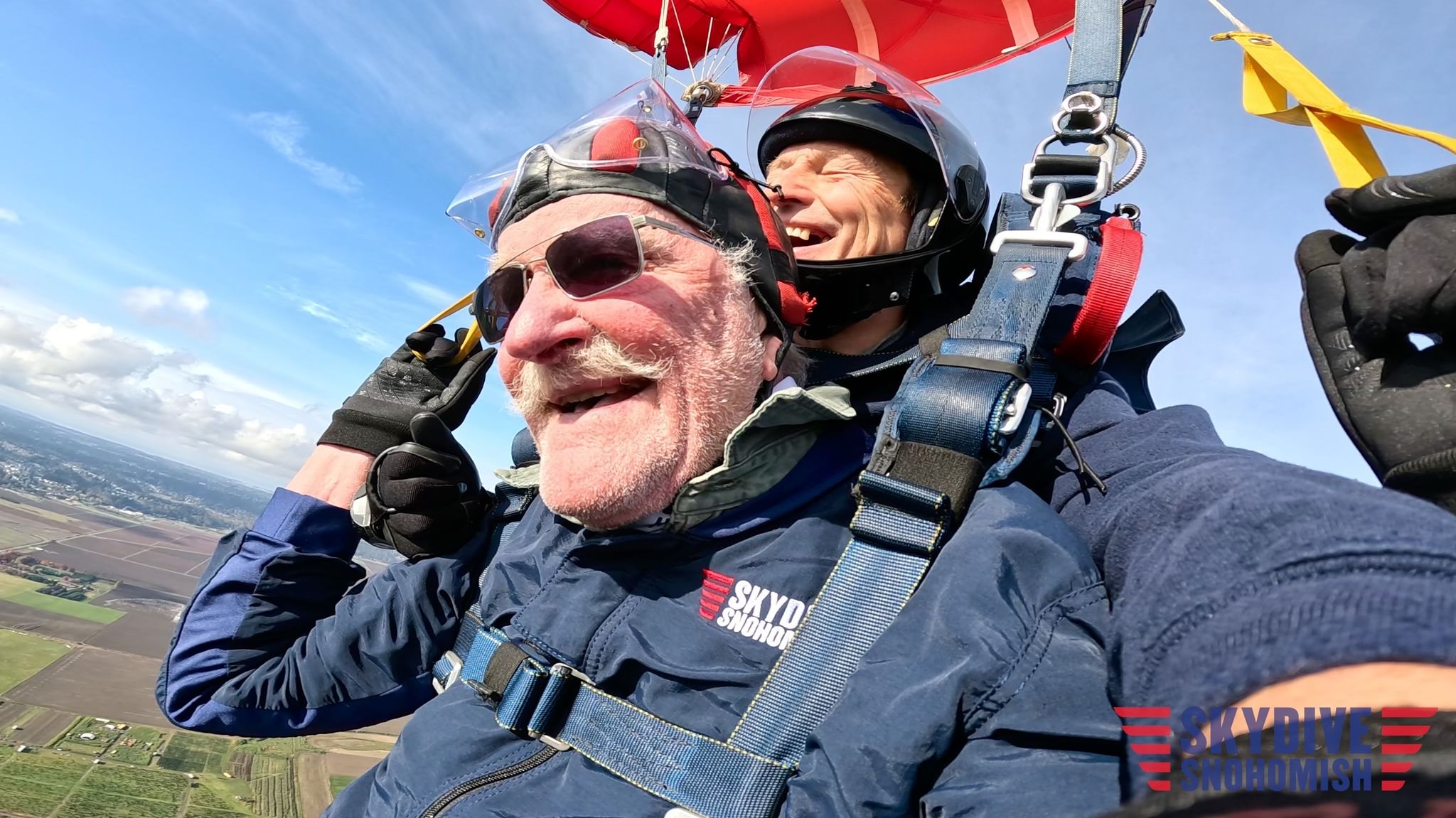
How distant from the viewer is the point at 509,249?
1705 mm

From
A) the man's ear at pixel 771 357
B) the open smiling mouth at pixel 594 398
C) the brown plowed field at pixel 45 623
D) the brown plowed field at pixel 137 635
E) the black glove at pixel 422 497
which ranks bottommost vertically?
the brown plowed field at pixel 45 623

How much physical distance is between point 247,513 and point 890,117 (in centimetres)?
12864

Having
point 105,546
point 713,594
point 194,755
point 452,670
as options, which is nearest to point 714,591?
point 713,594

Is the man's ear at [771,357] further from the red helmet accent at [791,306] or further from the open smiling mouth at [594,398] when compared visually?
the open smiling mouth at [594,398]

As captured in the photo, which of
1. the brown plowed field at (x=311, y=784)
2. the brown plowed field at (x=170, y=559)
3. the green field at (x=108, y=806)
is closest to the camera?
the green field at (x=108, y=806)

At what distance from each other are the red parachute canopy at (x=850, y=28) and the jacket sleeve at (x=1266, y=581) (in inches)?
213

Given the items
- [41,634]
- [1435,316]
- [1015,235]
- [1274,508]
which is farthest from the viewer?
[41,634]

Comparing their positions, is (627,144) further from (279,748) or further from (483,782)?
(279,748)

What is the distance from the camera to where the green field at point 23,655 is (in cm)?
3294

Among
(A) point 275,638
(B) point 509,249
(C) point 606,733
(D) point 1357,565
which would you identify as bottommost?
(A) point 275,638

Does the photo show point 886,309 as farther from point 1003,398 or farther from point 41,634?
point 41,634

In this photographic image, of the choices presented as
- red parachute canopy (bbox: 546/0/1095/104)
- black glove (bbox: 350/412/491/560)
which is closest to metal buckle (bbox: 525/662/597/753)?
black glove (bbox: 350/412/491/560)

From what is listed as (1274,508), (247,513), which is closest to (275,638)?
(1274,508)

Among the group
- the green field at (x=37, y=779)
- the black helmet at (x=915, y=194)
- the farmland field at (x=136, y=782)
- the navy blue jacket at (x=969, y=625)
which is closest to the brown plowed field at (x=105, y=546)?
the green field at (x=37, y=779)
